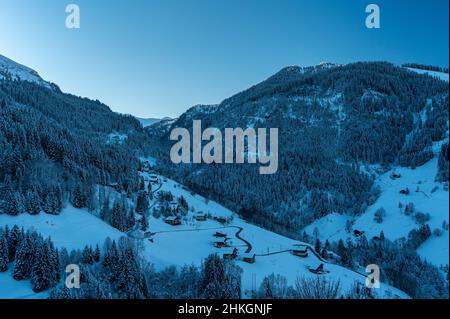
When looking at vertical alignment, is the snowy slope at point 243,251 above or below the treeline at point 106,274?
below

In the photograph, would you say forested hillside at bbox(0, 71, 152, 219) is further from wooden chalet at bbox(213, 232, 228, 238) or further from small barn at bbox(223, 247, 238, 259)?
small barn at bbox(223, 247, 238, 259)

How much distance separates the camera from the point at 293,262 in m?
32.8

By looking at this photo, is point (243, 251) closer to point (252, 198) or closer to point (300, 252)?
point (300, 252)

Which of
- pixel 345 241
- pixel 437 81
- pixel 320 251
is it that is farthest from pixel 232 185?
pixel 437 81

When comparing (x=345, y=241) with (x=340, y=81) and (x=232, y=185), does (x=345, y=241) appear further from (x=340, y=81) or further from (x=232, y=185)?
(x=340, y=81)

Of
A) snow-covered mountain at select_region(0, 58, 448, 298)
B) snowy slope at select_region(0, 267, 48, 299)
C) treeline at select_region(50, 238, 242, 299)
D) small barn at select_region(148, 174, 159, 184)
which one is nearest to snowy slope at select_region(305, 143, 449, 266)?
snow-covered mountain at select_region(0, 58, 448, 298)

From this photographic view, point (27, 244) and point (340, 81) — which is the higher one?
point (340, 81)

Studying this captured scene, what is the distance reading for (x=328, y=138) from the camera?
100 m

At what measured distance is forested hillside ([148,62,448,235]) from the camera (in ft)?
250

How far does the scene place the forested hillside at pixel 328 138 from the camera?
76062mm

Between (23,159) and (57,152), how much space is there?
564cm

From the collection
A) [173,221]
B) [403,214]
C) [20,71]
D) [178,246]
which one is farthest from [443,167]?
[20,71]

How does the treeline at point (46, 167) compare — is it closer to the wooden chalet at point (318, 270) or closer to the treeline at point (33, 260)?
the treeline at point (33, 260)

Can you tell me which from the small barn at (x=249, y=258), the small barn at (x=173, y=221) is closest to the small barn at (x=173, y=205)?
the small barn at (x=173, y=221)
